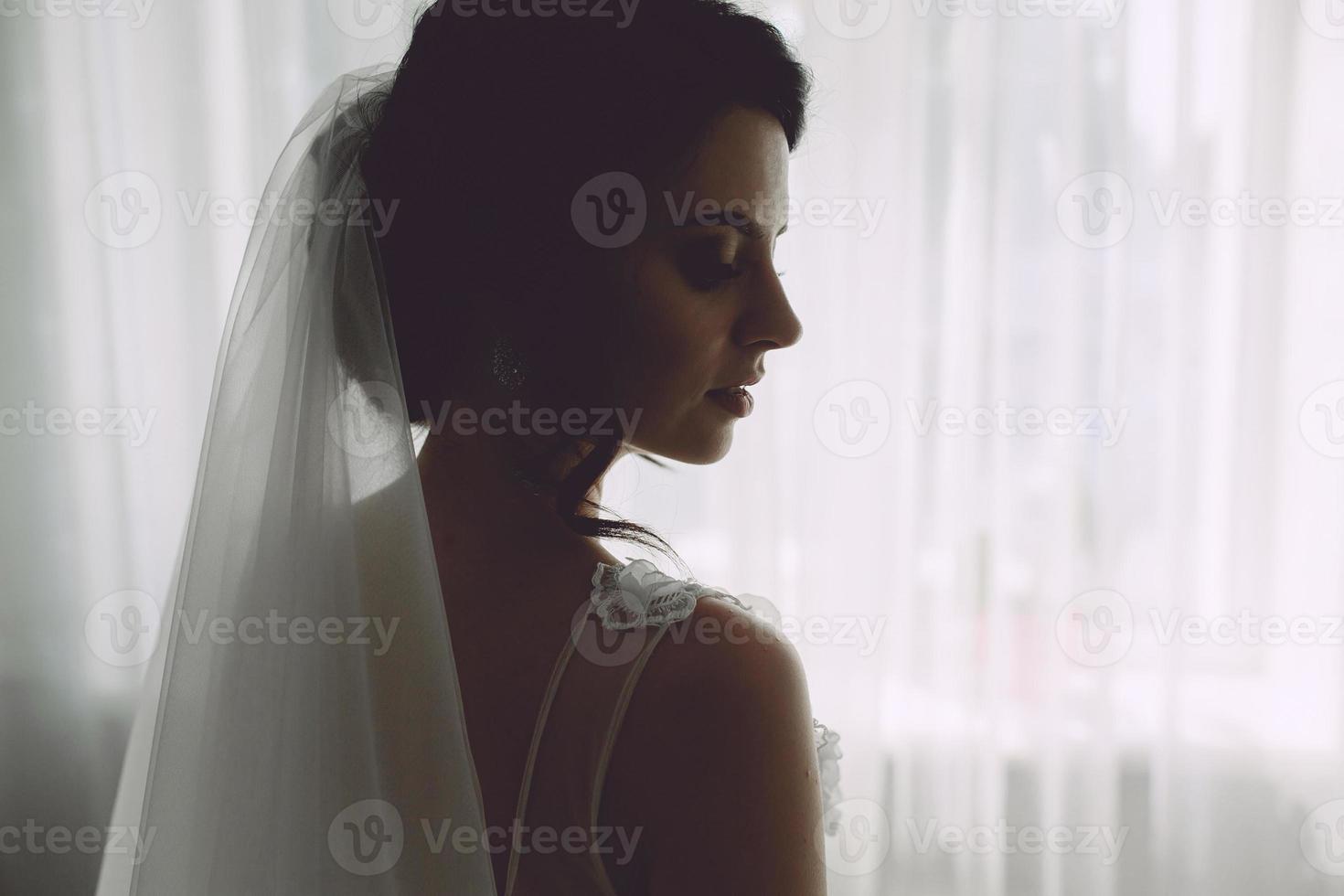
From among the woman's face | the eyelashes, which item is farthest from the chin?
the eyelashes

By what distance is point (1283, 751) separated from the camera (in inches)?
70.7

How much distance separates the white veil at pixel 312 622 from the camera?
59 cm

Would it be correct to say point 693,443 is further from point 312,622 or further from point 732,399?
point 312,622

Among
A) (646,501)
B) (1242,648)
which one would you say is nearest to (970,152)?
(646,501)

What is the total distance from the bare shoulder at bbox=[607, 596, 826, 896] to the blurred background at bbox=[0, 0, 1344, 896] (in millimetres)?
1232

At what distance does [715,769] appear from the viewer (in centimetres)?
54

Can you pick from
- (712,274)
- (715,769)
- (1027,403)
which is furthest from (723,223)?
(1027,403)

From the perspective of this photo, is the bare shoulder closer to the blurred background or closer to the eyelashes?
the eyelashes

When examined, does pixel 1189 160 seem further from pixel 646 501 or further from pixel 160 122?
pixel 160 122

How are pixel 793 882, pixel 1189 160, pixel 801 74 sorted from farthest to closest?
pixel 1189 160
pixel 801 74
pixel 793 882

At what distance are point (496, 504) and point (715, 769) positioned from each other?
9.6 inches

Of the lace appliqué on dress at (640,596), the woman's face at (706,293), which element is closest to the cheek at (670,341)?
the woman's face at (706,293)

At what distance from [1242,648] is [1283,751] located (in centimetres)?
23

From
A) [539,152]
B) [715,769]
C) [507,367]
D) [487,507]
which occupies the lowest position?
[715,769]
